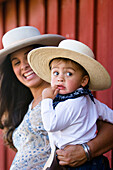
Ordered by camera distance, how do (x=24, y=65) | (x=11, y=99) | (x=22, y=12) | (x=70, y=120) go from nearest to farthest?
(x=70, y=120) < (x=24, y=65) < (x=11, y=99) < (x=22, y=12)

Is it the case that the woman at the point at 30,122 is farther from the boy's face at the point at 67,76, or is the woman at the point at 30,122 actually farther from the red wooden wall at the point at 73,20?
the red wooden wall at the point at 73,20

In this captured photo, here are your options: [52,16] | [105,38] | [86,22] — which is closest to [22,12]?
[52,16]

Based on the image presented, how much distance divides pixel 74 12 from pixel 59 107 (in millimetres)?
1684

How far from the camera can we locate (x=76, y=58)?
166 centimetres

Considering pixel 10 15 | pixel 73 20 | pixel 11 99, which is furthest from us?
pixel 10 15

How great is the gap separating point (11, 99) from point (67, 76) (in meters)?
1.18

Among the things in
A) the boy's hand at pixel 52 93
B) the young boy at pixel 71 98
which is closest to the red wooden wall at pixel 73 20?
the young boy at pixel 71 98

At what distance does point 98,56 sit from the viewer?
281 cm

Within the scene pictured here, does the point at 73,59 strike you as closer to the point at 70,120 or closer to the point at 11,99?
the point at 70,120

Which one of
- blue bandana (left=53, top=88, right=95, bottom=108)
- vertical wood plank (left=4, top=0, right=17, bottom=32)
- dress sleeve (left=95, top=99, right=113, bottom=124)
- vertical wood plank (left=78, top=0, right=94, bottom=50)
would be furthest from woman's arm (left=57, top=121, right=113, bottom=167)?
vertical wood plank (left=4, top=0, right=17, bottom=32)

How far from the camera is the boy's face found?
1.67 metres

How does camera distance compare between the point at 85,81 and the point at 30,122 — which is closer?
the point at 85,81

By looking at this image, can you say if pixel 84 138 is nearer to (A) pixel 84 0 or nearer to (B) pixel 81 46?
(B) pixel 81 46

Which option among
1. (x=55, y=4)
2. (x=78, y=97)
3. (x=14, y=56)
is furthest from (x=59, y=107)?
(x=55, y=4)
